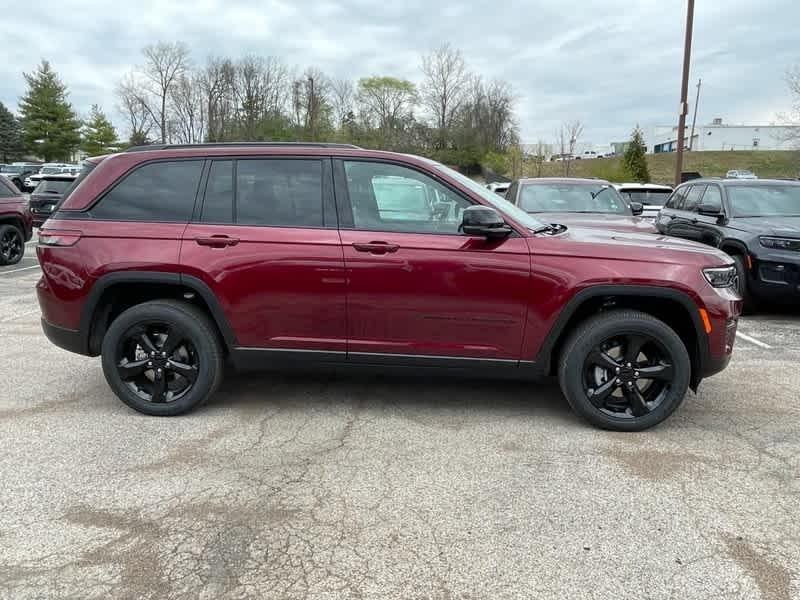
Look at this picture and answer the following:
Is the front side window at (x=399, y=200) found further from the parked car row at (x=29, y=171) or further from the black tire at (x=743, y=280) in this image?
the parked car row at (x=29, y=171)

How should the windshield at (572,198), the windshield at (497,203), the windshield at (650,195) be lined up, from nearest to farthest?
the windshield at (497,203), the windshield at (572,198), the windshield at (650,195)

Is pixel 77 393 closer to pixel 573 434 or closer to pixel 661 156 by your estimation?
pixel 573 434

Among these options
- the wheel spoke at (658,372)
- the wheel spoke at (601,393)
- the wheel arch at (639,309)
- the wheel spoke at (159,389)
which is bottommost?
the wheel spoke at (159,389)

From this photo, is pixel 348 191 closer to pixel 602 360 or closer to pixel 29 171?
pixel 602 360

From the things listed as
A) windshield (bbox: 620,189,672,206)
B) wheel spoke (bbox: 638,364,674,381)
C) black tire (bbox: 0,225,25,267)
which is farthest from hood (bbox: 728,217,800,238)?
black tire (bbox: 0,225,25,267)

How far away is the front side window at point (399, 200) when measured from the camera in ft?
12.7

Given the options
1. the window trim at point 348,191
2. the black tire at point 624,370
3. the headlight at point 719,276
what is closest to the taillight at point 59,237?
the window trim at point 348,191

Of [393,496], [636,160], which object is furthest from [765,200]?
[636,160]

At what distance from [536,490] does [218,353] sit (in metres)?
2.25

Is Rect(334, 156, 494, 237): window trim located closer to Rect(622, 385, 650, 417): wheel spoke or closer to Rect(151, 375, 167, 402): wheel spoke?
Rect(622, 385, 650, 417): wheel spoke

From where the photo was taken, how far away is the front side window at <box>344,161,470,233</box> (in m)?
3.86

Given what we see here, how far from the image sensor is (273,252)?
12.6 ft

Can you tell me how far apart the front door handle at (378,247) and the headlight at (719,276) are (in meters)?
1.95

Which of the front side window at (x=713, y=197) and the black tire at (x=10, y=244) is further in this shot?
the black tire at (x=10, y=244)
